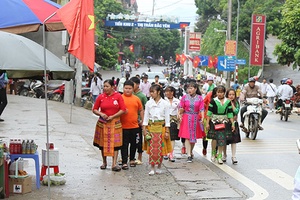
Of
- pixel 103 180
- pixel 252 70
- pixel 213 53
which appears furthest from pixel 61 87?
pixel 213 53

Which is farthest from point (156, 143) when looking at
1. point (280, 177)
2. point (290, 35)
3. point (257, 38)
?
point (257, 38)

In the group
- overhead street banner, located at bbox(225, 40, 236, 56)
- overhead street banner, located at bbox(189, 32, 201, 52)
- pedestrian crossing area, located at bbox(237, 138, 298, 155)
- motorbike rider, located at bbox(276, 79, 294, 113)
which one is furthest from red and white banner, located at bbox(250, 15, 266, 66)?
pedestrian crossing area, located at bbox(237, 138, 298, 155)

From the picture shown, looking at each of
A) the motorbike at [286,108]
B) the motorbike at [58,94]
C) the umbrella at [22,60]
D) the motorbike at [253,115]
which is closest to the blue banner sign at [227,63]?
the motorbike at [58,94]

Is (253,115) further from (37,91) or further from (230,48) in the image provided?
(230,48)

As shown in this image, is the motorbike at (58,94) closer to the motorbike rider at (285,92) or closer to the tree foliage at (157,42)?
the motorbike rider at (285,92)

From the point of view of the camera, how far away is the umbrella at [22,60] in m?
7.50

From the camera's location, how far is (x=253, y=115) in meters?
15.8

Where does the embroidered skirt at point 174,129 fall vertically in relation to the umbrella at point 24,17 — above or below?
below

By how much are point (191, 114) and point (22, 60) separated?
4.84m

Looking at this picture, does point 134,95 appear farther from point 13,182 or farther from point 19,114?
point 19,114

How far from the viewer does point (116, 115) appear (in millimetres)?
10055

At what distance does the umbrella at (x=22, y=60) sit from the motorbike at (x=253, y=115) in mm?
8610

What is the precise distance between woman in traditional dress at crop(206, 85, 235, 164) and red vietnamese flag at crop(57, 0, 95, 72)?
3.92m

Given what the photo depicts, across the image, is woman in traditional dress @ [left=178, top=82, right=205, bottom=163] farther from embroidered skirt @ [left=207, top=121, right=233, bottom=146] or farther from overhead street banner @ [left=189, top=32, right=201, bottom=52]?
overhead street banner @ [left=189, top=32, right=201, bottom=52]
